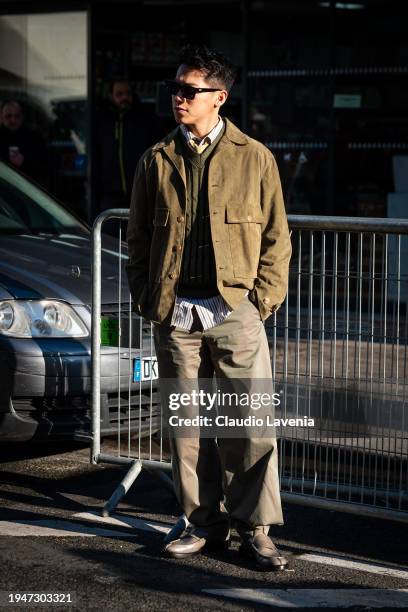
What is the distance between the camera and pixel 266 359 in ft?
17.6

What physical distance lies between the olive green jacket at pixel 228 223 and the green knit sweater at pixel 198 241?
1.4 inches

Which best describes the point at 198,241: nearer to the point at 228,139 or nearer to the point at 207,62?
the point at 228,139

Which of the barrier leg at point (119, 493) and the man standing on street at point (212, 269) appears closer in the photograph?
the man standing on street at point (212, 269)

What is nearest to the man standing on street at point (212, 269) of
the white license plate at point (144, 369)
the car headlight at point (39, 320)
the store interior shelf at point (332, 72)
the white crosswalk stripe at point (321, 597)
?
the white crosswalk stripe at point (321, 597)

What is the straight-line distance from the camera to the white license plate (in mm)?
6285

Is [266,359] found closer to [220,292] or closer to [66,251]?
[220,292]

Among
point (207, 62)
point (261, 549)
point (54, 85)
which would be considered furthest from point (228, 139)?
point (54, 85)

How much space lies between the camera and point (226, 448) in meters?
5.34

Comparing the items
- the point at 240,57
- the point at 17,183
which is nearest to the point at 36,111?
the point at 240,57

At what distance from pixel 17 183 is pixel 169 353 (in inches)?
123

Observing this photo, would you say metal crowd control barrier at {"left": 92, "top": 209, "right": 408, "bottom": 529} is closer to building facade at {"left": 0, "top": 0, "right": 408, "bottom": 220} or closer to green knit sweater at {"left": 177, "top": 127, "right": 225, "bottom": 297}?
green knit sweater at {"left": 177, "top": 127, "right": 225, "bottom": 297}

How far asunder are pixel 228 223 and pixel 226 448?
93 centimetres

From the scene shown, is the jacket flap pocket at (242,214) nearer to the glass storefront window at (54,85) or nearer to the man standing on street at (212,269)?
the man standing on street at (212,269)

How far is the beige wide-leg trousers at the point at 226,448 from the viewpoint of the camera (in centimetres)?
527
